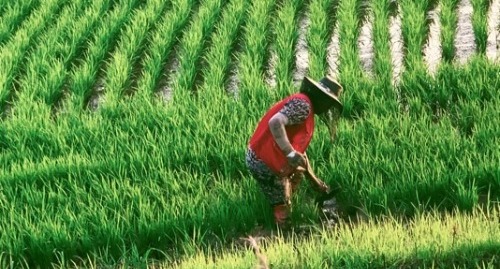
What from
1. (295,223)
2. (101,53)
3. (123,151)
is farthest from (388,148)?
(101,53)

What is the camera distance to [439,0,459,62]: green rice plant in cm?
422

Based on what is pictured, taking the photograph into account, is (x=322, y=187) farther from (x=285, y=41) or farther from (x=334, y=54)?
(x=285, y=41)

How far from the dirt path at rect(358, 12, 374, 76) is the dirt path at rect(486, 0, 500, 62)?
0.71 m

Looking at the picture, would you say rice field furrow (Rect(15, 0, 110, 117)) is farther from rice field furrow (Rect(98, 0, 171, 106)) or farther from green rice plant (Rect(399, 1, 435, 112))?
green rice plant (Rect(399, 1, 435, 112))

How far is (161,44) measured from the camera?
4.68m

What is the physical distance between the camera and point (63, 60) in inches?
185

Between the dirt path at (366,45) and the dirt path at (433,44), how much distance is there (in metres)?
0.35

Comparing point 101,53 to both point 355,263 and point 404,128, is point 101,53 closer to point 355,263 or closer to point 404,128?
point 404,128

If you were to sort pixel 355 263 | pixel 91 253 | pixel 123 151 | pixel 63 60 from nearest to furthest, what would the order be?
pixel 355 263 → pixel 91 253 → pixel 123 151 → pixel 63 60

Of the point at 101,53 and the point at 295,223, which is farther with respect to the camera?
the point at 101,53

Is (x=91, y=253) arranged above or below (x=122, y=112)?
below

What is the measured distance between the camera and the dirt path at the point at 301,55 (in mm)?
4317

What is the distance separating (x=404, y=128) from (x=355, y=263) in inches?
41.6

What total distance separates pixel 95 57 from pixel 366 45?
1.84m
